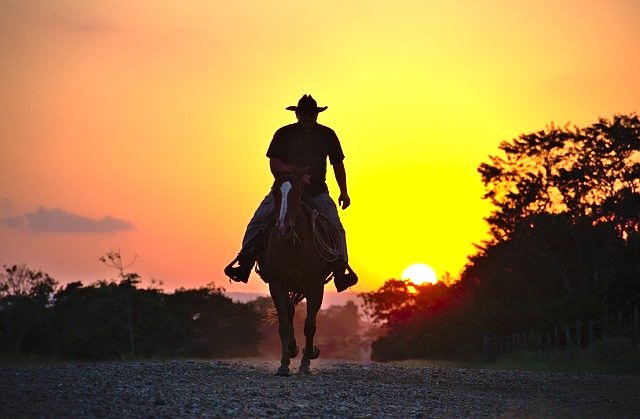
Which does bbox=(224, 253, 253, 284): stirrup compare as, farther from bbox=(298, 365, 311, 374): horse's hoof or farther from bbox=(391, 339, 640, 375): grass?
bbox=(391, 339, 640, 375): grass

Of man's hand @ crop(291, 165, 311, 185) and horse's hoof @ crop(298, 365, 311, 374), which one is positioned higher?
man's hand @ crop(291, 165, 311, 185)

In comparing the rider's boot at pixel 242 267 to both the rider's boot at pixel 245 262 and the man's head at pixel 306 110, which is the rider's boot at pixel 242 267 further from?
the man's head at pixel 306 110

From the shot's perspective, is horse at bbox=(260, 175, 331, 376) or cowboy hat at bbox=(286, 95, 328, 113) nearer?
horse at bbox=(260, 175, 331, 376)

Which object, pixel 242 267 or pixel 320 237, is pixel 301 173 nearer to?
pixel 320 237

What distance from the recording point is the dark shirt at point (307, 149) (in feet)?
56.5

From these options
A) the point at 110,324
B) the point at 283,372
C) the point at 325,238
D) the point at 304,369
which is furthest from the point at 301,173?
the point at 110,324

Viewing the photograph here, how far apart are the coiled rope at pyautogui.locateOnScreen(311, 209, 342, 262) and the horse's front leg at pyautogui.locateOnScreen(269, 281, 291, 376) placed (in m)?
0.97

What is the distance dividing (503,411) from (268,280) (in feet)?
17.7

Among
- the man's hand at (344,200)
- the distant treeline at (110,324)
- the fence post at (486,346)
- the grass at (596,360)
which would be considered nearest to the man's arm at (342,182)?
the man's hand at (344,200)

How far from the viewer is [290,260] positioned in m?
16.6

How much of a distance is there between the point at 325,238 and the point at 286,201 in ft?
Result: 4.53

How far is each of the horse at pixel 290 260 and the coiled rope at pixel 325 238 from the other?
68 mm

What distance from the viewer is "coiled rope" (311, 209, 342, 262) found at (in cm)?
1669

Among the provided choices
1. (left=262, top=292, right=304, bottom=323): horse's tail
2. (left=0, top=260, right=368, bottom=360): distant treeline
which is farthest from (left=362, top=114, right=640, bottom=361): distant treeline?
(left=262, top=292, right=304, bottom=323): horse's tail
